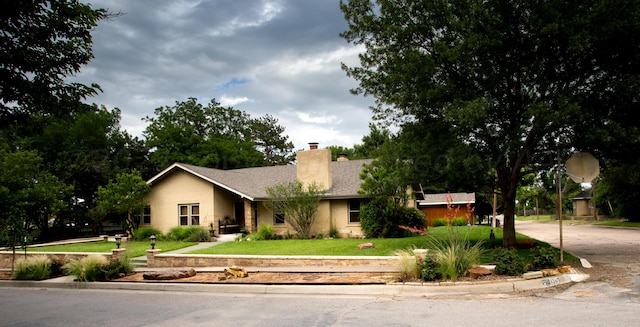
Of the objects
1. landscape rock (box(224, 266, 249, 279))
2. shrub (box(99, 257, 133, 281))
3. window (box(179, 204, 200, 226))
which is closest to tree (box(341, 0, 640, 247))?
landscape rock (box(224, 266, 249, 279))

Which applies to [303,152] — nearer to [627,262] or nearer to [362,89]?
[362,89]

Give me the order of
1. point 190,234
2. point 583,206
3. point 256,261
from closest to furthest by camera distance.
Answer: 1. point 256,261
2. point 190,234
3. point 583,206

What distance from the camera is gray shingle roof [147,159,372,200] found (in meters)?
25.1

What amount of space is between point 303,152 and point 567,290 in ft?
59.2

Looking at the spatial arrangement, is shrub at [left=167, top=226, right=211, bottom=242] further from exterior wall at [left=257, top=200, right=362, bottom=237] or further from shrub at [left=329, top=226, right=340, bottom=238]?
shrub at [left=329, top=226, right=340, bottom=238]

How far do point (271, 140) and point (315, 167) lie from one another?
36.8 meters

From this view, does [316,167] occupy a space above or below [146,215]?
above

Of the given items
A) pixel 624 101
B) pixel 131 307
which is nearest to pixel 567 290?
pixel 624 101

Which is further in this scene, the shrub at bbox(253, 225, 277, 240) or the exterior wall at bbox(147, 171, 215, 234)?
the exterior wall at bbox(147, 171, 215, 234)

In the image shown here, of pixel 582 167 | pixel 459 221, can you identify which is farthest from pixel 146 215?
pixel 459 221

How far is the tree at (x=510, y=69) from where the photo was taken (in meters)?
12.6

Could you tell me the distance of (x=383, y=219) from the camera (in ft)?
72.0

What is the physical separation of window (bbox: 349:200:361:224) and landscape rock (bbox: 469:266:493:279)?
13202 mm

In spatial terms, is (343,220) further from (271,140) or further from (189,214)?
(271,140)
